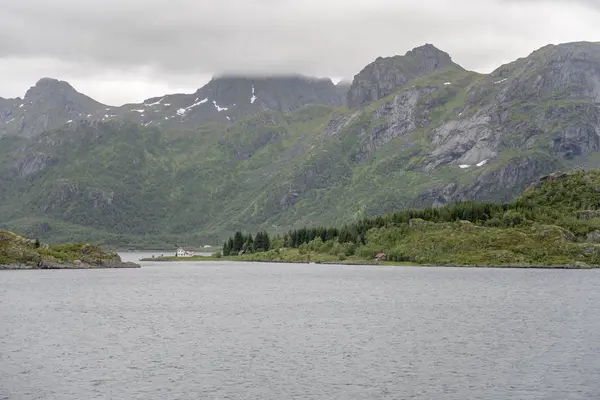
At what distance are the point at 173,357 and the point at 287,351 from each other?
12.6 meters

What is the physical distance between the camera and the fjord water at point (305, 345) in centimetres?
5934

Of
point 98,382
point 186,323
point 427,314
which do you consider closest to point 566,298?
point 427,314

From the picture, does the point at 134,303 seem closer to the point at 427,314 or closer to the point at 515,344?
the point at 427,314

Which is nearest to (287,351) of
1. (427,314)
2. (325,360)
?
(325,360)

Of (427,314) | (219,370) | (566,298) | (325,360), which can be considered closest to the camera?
(219,370)

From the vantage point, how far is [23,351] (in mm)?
77438

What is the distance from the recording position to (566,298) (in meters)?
133

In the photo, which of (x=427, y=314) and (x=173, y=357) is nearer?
(x=173, y=357)

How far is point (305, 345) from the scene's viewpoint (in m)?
81.3

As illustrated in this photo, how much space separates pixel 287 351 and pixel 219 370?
1214 cm

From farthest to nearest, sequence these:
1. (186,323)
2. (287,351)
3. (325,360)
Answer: (186,323), (287,351), (325,360)

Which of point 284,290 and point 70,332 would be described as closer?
point 70,332

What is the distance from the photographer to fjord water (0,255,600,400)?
59.3m

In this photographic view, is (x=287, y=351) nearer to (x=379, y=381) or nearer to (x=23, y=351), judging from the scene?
(x=379, y=381)
